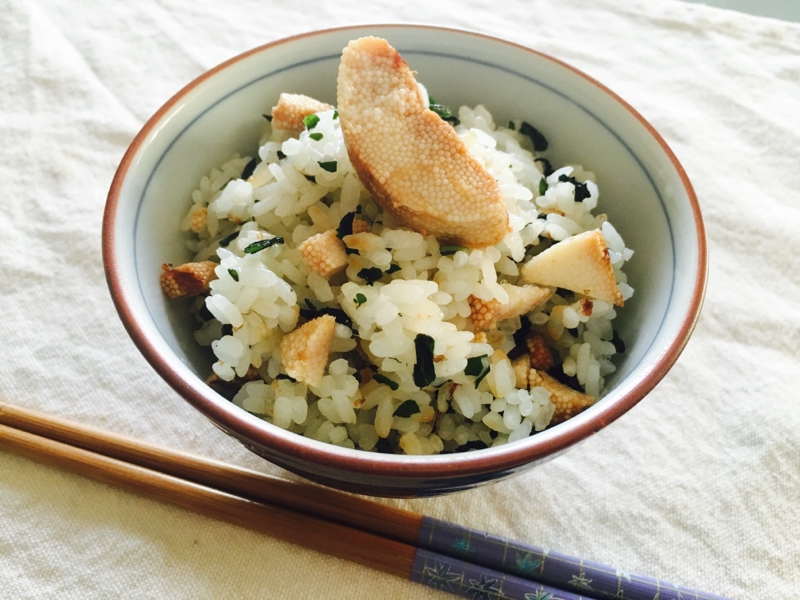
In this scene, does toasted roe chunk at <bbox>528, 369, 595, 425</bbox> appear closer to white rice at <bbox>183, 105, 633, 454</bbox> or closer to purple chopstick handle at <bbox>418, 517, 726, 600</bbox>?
white rice at <bbox>183, 105, 633, 454</bbox>

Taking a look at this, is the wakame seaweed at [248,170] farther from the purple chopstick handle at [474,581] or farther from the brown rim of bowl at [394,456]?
the purple chopstick handle at [474,581]

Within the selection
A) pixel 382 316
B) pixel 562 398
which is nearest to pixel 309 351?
pixel 382 316

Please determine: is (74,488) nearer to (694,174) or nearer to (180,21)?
(180,21)

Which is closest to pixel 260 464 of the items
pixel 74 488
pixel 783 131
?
pixel 74 488

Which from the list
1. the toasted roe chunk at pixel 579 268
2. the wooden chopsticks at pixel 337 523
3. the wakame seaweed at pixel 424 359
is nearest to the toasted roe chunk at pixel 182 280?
the wooden chopsticks at pixel 337 523

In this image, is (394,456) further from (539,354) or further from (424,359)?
(539,354)

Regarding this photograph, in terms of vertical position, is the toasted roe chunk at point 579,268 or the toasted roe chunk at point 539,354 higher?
the toasted roe chunk at point 579,268
